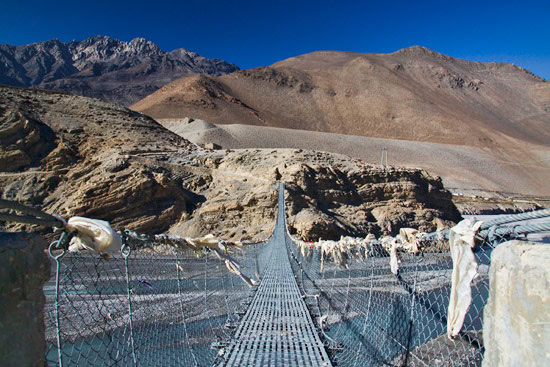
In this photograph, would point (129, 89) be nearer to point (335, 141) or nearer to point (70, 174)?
point (335, 141)

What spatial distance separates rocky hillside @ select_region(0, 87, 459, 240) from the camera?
53.1ft

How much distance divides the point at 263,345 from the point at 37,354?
10.1 feet

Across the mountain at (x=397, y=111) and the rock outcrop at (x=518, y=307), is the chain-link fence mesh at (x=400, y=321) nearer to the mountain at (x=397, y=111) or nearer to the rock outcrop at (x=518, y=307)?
the rock outcrop at (x=518, y=307)

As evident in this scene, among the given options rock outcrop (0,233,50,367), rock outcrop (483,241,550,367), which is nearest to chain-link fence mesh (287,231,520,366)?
rock outcrop (483,241,550,367)

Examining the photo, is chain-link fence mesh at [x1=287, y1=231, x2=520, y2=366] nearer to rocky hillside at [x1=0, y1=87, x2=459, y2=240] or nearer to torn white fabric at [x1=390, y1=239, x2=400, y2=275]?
torn white fabric at [x1=390, y1=239, x2=400, y2=275]

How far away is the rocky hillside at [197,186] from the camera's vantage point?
16.2 m

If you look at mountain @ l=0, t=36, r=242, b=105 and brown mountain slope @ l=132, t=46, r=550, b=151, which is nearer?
brown mountain slope @ l=132, t=46, r=550, b=151

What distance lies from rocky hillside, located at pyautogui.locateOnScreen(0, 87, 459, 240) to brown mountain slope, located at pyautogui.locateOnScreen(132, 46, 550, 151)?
5546 cm

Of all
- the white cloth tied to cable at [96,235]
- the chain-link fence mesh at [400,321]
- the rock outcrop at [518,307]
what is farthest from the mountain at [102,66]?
the rock outcrop at [518,307]

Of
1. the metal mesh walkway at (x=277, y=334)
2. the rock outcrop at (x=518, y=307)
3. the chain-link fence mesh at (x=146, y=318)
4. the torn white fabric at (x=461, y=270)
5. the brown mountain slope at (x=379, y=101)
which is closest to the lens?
the rock outcrop at (x=518, y=307)

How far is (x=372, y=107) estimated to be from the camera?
100062 mm

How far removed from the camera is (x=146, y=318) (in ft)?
18.1

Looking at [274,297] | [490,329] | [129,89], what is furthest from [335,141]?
[129,89]

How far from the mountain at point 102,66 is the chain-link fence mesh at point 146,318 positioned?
126m
